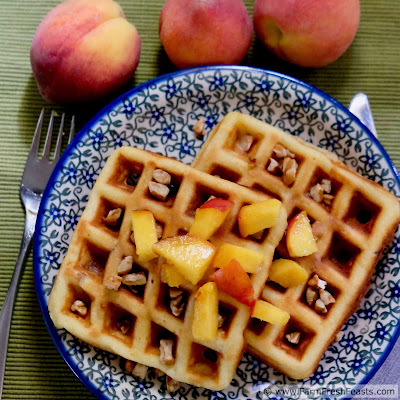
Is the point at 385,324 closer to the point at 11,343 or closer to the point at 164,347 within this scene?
the point at 164,347

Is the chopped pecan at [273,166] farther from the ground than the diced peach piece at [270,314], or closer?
farther from the ground

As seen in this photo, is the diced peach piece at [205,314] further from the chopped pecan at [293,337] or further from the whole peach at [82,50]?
the whole peach at [82,50]

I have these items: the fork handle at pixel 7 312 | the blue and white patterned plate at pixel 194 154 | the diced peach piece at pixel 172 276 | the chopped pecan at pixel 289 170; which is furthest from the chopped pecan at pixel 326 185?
the fork handle at pixel 7 312

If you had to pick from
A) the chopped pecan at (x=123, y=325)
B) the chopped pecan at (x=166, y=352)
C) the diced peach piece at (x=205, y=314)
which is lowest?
the chopped pecan at (x=123, y=325)

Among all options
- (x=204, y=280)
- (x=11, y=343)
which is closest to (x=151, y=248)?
(x=204, y=280)

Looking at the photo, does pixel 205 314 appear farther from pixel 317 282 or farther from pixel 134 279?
pixel 317 282
